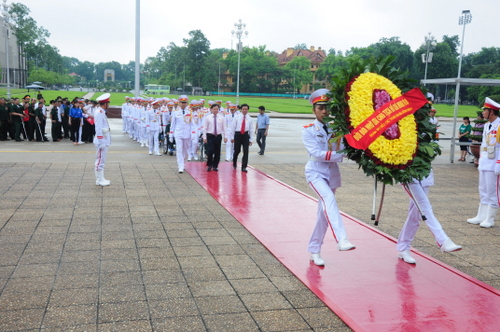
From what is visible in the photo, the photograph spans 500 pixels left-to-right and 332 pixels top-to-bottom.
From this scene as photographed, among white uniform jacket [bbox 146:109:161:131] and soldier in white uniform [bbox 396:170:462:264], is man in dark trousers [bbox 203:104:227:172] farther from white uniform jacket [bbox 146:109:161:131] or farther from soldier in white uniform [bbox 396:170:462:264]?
soldier in white uniform [bbox 396:170:462:264]

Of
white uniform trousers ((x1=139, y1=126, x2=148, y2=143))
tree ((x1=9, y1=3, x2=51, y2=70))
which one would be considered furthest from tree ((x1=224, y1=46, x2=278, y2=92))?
white uniform trousers ((x1=139, y1=126, x2=148, y2=143))

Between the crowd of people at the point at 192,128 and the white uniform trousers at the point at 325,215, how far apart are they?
7314 mm

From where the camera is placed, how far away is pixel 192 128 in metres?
13.4

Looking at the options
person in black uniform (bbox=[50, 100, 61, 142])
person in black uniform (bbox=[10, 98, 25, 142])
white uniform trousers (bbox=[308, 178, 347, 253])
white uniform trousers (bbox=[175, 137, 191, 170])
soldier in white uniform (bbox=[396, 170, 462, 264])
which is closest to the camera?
white uniform trousers (bbox=[308, 178, 347, 253])

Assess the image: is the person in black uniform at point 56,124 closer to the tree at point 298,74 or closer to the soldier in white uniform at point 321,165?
the soldier in white uniform at point 321,165

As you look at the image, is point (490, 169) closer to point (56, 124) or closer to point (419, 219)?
point (419, 219)

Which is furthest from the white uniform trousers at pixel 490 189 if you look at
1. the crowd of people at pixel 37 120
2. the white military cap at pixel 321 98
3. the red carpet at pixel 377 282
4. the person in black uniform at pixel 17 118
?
the person in black uniform at pixel 17 118

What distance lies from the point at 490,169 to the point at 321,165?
12.4 ft

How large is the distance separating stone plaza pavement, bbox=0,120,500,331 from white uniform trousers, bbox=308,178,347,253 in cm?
52

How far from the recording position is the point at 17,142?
18.2m

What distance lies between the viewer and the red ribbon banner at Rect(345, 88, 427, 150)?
4.59 metres

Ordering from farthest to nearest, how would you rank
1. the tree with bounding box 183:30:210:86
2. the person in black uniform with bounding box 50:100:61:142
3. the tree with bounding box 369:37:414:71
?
the tree with bounding box 183:30:210:86
the tree with bounding box 369:37:414:71
the person in black uniform with bounding box 50:100:61:142

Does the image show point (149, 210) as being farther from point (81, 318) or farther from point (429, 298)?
point (429, 298)

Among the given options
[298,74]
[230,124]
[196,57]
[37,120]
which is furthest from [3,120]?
[298,74]
